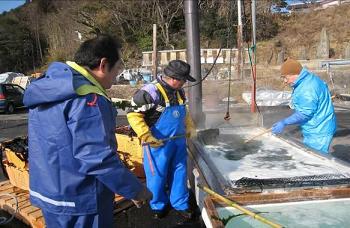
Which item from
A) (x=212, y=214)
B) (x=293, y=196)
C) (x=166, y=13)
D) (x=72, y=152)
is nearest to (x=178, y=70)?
(x=293, y=196)

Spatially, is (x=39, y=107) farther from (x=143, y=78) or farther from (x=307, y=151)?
(x=143, y=78)

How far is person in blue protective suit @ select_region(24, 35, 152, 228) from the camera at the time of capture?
2.19 metres

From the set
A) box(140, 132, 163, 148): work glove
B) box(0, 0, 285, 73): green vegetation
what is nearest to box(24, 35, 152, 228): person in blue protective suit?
box(140, 132, 163, 148): work glove

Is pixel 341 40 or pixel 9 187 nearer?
pixel 9 187

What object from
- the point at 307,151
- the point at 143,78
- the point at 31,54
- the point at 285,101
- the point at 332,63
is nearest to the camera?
the point at 307,151

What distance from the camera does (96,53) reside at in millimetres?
2355

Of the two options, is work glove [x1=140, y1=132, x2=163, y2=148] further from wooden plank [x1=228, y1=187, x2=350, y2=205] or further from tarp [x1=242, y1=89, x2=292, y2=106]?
tarp [x1=242, y1=89, x2=292, y2=106]

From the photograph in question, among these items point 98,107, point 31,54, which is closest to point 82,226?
point 98,107

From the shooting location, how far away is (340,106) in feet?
47.4

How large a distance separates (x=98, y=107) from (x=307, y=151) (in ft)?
8.80

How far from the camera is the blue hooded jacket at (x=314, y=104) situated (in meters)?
4.34

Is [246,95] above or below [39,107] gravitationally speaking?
below

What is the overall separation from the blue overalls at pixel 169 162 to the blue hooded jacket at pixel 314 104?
4.22 ft

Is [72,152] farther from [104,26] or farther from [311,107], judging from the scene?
[104,26]
